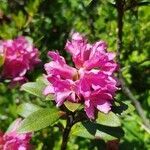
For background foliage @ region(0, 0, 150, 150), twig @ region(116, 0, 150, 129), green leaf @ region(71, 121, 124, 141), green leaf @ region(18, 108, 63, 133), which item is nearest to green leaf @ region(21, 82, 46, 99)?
green leaf @ region(18, 108, 63, 133)

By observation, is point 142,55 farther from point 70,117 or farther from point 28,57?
point 70,117

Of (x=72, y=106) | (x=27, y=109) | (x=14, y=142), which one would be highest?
(x=72, y=106)

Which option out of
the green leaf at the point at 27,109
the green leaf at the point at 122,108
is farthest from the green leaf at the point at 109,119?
the green leaf at the point at 27,109

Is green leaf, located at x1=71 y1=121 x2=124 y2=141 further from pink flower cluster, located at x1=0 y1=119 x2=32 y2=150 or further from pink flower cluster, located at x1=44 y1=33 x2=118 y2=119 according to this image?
pink flower cluster, located at x1=0 y1=119 x2=32 y2=150

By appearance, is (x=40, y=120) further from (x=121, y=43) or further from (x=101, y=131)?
(x=121, y=43)

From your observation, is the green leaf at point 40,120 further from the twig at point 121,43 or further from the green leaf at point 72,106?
the twig at point 121,43

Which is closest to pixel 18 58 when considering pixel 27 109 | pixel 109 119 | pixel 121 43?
pixel 121 43
